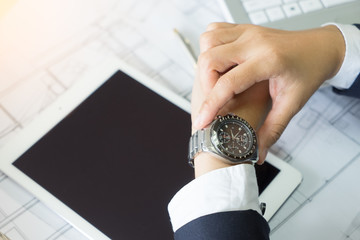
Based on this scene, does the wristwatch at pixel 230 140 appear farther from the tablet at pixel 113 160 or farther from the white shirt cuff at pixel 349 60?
the white shirt cuff at pixel 349 60

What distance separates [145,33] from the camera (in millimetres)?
854

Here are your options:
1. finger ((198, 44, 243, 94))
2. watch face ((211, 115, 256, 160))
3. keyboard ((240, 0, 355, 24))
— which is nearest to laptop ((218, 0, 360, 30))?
keyboard ((240, 0, 355, 24))

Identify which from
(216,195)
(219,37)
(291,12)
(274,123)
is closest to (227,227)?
(216,195)

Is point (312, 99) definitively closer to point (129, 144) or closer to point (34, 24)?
point (129, 144)

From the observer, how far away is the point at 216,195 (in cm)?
57

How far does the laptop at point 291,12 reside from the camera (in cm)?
80

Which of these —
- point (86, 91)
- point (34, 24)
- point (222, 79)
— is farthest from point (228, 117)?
point (34, 24)

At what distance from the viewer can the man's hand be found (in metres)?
0.63

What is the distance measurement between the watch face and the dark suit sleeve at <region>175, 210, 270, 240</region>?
3.7 inches

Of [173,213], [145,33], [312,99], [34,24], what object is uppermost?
[34,24]

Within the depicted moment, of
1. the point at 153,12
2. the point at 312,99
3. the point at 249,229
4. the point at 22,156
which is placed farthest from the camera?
the point at 153,12

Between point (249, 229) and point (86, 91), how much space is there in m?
0.39

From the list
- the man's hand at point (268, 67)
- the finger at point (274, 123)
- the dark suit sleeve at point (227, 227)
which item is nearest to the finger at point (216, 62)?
the man's hand at point (268, 67)

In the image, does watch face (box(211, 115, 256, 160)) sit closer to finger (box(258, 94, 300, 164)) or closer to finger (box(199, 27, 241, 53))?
finger (box(258, 94, 300, 164))
